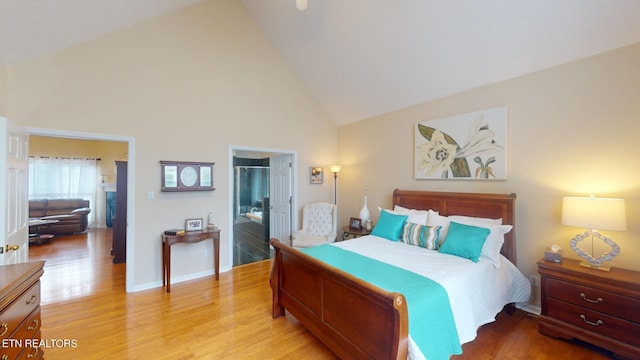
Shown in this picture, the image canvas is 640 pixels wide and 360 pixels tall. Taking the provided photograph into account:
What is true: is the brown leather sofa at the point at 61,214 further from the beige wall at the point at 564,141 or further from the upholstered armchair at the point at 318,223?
the beige wall at the point at 564,141

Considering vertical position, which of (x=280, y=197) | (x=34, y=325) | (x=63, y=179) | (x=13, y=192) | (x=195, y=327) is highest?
(x=63, y=179)

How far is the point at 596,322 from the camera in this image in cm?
217

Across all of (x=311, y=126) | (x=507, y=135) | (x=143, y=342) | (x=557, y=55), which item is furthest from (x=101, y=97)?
(x=557, y=55)

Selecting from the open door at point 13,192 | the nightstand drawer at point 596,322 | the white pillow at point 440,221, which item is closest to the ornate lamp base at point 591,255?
the nightstand drawer at point 596,322

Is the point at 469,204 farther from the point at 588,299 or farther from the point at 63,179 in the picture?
the point at 63,179

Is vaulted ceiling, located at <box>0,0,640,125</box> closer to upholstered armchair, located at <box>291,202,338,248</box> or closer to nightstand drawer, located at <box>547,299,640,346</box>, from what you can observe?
upholstered armchair, located at <box>291,202,338,248</box>

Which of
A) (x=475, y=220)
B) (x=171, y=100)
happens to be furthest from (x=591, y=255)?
(x=171, y=100)

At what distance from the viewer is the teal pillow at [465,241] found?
257 cm

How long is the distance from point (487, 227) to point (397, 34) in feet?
8.29

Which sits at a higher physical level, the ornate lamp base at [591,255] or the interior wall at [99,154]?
the interior wall at [99,154]

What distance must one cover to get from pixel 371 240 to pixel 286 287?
128 centimetres

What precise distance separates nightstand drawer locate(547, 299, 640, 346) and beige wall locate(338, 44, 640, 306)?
588 millimetres

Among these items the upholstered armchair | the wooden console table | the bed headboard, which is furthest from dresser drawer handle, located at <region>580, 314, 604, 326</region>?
the wooden console table

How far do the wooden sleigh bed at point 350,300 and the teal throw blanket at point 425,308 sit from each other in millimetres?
179
